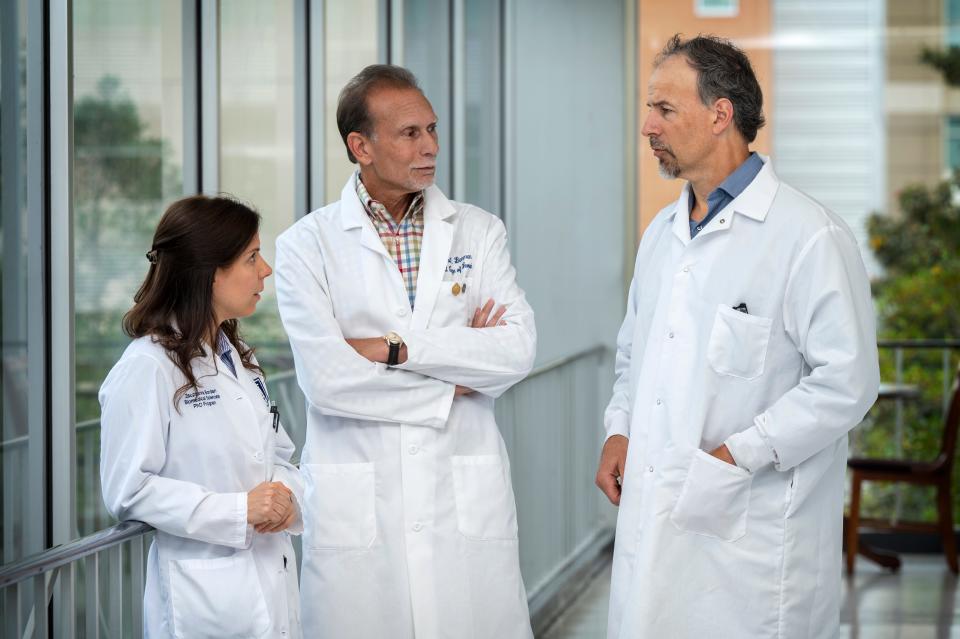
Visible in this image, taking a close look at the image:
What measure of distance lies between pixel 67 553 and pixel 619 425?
1.09 metres

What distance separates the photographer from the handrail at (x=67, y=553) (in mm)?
1571

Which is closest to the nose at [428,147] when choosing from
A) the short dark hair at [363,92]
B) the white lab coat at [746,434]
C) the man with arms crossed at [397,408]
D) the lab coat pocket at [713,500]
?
the man with arms crossed at [397,408]

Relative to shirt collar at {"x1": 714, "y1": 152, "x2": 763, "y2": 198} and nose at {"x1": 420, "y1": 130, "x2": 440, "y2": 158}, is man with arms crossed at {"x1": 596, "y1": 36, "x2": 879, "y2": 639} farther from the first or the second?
nose at {"x1": 420, "y1": 130, "x2": 440, "y2": 158}

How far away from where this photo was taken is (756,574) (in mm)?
2053

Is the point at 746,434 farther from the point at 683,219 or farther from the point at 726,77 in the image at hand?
the point at 726,77

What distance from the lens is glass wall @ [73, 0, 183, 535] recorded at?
2.79 meters

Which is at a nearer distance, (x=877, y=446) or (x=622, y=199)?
(x=622, y=199)

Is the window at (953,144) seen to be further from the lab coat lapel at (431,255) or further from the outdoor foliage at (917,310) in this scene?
the lab coat lapel at (431,255)

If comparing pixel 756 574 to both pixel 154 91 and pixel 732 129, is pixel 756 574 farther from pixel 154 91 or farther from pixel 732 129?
pixel 154 91

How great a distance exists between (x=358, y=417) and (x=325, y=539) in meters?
0.24

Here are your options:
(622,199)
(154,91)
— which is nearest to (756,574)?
(154,91)

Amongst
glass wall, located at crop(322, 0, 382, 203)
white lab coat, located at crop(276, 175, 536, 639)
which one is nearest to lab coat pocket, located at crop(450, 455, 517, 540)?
white lab coat, located at crop(276, 175, 536, 639)

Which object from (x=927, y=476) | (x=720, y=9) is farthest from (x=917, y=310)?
(x=720, y=9)

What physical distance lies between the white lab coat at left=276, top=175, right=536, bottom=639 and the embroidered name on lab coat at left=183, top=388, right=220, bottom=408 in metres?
0.32
